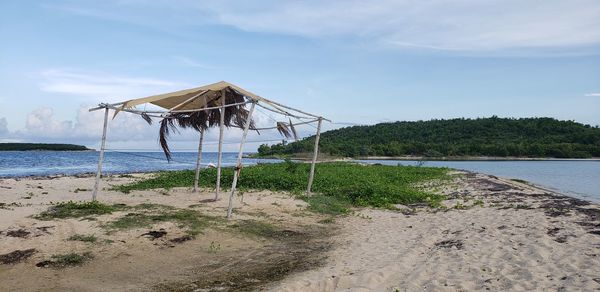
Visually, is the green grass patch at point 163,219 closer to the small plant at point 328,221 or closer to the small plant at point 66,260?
the small plant at point 66,260

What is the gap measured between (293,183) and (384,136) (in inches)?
3072

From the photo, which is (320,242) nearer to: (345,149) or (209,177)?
(209,177)

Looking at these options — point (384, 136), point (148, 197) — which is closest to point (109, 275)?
point (148, 197)

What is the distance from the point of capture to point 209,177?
18547 millimetres

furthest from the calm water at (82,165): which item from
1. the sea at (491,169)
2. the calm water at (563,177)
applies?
the calm water at (563,177)

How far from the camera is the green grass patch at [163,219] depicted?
9320 mm

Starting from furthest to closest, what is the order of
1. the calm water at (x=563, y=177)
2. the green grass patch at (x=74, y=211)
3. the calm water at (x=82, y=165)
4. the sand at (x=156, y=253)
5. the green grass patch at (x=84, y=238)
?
the calm water at (x=82, y=165) < the calm water at (x=563, y=177) < the green grass patch at (x=74, y=211) < the green grass patch at (x=84, y=238) < the sand at (x=156, y=253)

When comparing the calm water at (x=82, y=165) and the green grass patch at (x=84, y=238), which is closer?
the green grass patch at (x=84, y=238)

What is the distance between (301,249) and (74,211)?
5.41 m

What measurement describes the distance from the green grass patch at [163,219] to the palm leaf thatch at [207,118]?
2876mm

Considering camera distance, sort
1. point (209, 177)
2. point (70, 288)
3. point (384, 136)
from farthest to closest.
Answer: point (384, 136), point (209, 177), point (70, 288)

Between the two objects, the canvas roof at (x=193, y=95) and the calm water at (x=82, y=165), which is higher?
the canvas roof at (x=193, y=95)

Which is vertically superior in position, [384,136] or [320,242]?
[384,136]

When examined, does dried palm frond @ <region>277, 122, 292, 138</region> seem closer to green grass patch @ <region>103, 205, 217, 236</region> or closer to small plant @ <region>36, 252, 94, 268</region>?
green grass patch @ <region>103, 205, 217, 236</region>
